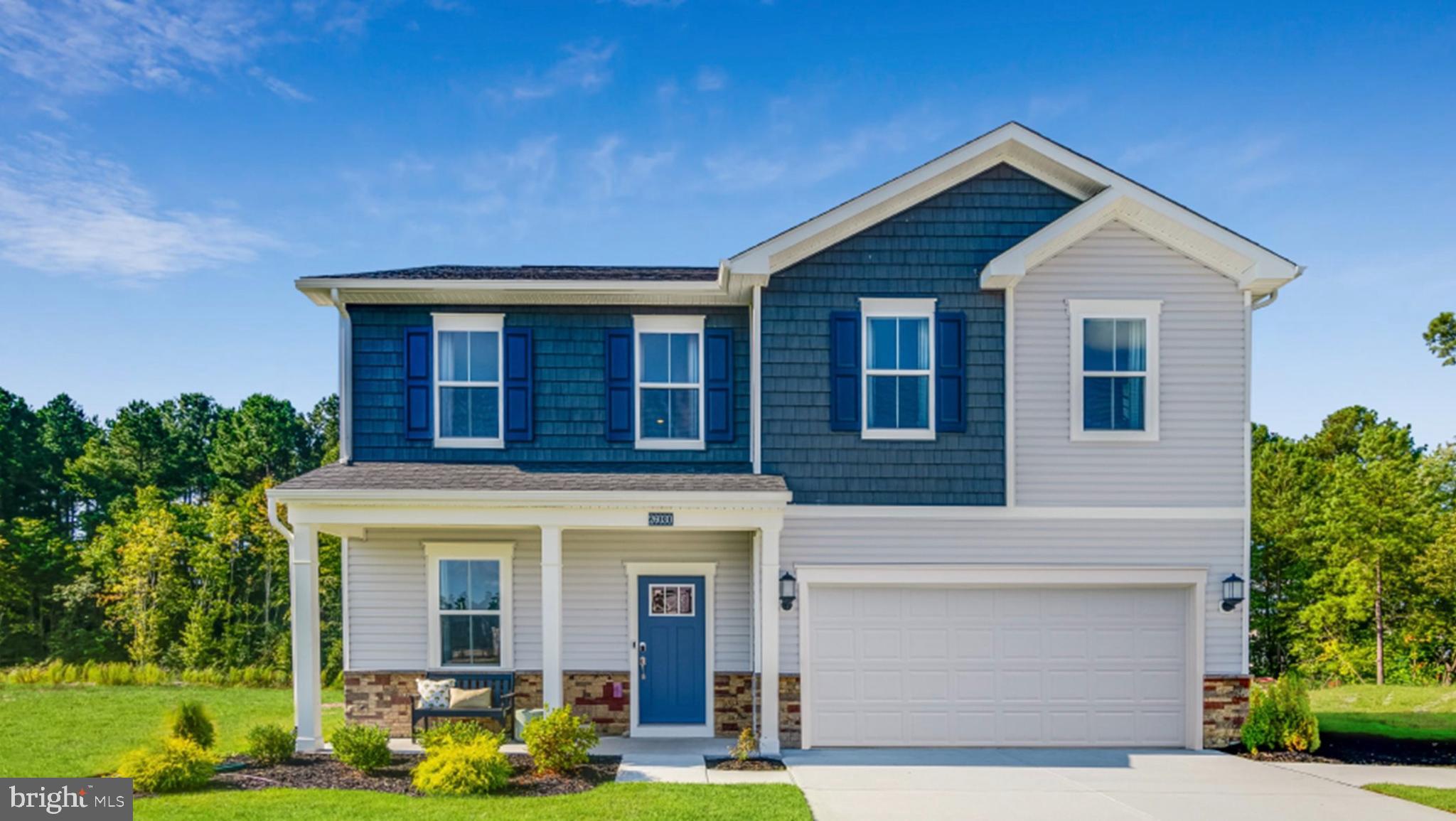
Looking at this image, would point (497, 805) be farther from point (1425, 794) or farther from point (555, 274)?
point (1425, 794)

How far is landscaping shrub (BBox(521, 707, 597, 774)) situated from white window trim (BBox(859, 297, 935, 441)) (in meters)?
4.69

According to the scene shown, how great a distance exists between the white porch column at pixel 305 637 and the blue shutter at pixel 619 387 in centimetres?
373

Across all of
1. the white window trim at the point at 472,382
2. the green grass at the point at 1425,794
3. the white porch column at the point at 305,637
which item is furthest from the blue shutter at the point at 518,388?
the green grass at the point at 1425,794

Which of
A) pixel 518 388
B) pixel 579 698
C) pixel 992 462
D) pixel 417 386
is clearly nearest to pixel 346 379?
pixel 417 386

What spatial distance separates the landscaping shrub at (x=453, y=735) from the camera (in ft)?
28.9

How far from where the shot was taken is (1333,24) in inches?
536

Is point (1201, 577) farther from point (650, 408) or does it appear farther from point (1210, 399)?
point (650, 408)

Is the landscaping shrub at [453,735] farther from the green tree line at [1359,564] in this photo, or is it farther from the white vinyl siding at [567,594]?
the green tree line at [1359,564]

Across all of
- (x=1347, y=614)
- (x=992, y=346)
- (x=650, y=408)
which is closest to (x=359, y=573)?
(x=650, y=408)

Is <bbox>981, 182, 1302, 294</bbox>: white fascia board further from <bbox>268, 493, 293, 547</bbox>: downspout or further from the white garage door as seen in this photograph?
<bbox>268, 493, 293, 547</bbox>: downspout

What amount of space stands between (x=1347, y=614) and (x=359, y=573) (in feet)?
78.7

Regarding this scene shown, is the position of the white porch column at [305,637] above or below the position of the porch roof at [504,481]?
below

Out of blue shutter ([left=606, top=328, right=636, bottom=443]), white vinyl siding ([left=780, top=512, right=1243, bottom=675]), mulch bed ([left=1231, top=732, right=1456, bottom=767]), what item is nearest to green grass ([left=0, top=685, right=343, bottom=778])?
blue shutter ([left=606, top=328, right=636, bottom=443])

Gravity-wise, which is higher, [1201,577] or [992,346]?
[992,346]
